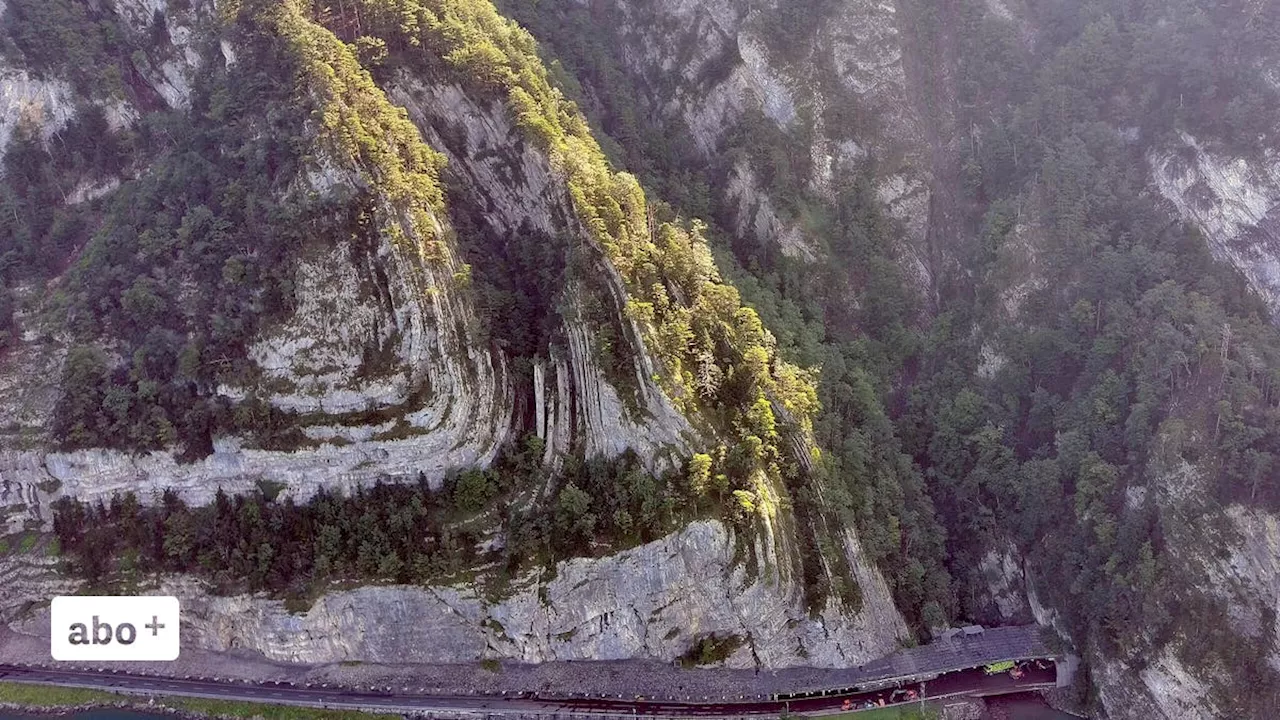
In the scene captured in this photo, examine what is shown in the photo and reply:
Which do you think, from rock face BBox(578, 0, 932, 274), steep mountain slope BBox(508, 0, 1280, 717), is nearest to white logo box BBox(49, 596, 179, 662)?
steep mountain slope BBox(508, 0, 1280, 717)

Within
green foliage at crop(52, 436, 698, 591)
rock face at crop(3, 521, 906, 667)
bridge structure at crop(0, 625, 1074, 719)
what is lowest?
bridge structure at crop(0, 625, 1074, 719)

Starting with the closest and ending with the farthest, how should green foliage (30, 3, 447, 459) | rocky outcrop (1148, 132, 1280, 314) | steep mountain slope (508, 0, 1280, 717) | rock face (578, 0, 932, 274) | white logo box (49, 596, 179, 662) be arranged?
steep mountain slope (508, 0, 1280, 717)
green foliage (30, 3, 447, 459)
white logo box (49, 596, 179, 662)
rocky outcrop (1148, 132, 1280, 314)
rock face (578, 0, 932, 274)

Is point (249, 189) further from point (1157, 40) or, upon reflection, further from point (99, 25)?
point (1157, 40)

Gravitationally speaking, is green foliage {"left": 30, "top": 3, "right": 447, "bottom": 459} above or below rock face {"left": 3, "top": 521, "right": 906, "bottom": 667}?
above

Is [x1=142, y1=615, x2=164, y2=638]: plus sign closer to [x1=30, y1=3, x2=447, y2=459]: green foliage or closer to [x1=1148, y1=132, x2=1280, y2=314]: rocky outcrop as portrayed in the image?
[x1=30, y1=3, x2=447, y2=459]: green foliage

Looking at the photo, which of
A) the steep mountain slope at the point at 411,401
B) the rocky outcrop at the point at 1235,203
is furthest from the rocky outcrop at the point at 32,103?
the rocky outcrop at the point at 1235,203

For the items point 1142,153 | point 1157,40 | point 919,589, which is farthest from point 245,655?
point 1157,40
